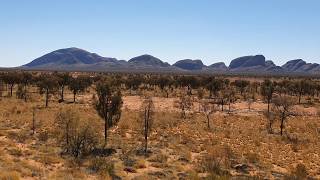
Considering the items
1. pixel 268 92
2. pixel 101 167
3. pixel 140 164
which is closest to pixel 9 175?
pixel 101 167

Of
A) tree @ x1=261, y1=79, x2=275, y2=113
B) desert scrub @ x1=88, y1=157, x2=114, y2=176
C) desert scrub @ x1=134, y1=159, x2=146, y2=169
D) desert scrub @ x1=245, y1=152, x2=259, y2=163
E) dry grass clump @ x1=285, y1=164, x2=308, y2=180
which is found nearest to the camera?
desert scrub @ x1=88, y1=157, x2=114, y2=176

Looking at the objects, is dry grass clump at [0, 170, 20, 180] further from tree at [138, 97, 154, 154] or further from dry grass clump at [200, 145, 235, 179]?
tree at [138, 97, 154, 154]

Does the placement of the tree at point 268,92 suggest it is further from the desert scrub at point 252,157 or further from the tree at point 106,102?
the desert scrub at point 252,157

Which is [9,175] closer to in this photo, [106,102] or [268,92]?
[106,102]

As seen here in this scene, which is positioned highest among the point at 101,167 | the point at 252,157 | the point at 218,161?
the point at 101,167

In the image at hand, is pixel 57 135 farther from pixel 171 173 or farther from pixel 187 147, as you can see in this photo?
pixel 171 173

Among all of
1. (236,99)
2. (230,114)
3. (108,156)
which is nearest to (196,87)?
(236,99)

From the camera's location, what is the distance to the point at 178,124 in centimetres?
4672

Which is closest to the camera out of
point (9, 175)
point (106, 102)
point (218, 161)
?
point (9, 175)

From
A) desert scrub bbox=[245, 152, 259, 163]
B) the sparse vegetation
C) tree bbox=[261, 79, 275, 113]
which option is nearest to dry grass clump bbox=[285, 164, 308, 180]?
the sparse vegetation

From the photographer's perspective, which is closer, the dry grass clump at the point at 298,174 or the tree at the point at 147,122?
the dry grass clump at the point at 298,174

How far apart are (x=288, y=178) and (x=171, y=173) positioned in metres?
6.34

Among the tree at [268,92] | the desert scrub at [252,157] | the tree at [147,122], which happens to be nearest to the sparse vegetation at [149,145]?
the desert scrub at [252,157]

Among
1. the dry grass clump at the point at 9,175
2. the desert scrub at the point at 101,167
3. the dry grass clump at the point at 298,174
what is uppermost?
the dry grass clump at the point at 9,175
